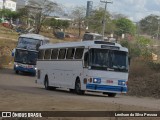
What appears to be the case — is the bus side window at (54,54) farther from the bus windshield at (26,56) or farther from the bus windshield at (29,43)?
the bus windshield at (26,56)

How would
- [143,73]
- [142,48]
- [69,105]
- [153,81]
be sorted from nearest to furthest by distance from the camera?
[69,105], [153,81], [143,73], [142,48]

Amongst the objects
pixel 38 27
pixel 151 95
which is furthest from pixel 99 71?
pixel 38 27

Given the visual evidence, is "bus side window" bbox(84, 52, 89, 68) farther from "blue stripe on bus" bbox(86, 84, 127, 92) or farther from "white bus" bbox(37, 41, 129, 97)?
"blue stripe on bus" bbox(86, 84, 127, 92)

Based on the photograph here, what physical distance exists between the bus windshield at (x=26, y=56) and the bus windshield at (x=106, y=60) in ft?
79.5

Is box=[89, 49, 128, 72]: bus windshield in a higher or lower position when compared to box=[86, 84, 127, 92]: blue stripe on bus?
higher

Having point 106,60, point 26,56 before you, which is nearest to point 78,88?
point 106,60

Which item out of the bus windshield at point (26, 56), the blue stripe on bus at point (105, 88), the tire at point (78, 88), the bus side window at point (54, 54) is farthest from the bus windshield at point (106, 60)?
the bus windshield at point (26, 56)

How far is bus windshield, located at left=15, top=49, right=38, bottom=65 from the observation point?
51.0 m

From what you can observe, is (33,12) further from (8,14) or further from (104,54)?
(104,54)

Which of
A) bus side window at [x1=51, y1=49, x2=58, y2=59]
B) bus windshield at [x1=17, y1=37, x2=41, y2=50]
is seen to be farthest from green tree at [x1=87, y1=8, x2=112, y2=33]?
bus side window at [x1=51, y1=49, x2=58, y2=59]

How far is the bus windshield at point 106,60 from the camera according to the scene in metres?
26.9

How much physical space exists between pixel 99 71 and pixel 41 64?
987cm

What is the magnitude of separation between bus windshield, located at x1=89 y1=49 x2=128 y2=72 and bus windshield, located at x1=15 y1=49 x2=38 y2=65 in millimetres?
24227

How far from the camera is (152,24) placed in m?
131
